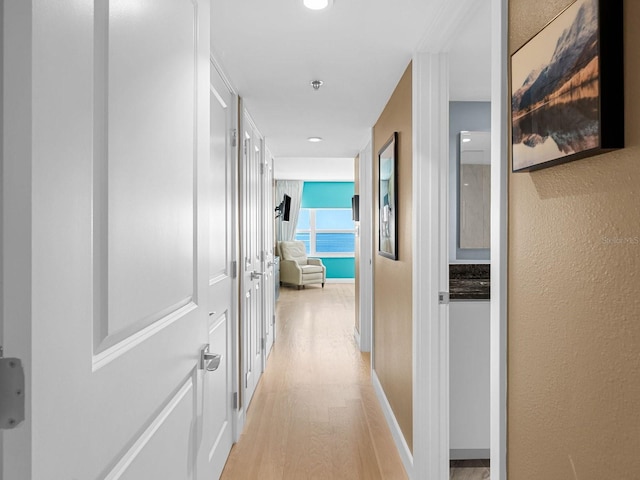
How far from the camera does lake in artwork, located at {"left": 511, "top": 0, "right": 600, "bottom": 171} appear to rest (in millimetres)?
777

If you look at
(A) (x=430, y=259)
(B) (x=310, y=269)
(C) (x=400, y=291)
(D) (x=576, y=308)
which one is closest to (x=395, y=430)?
(C) (x=400, y=291)

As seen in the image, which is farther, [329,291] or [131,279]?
[329,291]

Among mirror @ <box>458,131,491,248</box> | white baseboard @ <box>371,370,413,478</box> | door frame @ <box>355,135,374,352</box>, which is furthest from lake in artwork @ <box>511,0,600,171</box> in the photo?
door frame @ <box>355,135,374,352</box>

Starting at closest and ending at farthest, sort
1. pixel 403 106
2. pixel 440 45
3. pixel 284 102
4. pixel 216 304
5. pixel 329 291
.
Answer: pixel 440 45, pixel 216 304, pixel 403 106, pixel 284 102, pixel 329 291

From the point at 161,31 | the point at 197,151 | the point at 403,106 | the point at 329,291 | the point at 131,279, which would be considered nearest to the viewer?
the point at 131,279

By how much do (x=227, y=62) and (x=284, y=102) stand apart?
31.2 inches

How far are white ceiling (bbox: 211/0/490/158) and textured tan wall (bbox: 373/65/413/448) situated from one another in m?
0.17

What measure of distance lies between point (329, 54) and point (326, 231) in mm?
8306

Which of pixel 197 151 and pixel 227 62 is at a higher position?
pixel 227 62

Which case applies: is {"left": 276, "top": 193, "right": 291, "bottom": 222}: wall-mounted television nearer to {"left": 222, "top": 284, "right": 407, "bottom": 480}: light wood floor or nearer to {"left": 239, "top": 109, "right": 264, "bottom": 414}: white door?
{"left": 222, "top": 284, "right": 407, "bottom": 480}: light wood floor

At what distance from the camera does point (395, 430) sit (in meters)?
2.73

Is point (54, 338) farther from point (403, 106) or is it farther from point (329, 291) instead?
point (329, 291)

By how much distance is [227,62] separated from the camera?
7.70ft

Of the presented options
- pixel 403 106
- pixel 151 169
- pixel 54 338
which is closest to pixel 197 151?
pixel 151 169
